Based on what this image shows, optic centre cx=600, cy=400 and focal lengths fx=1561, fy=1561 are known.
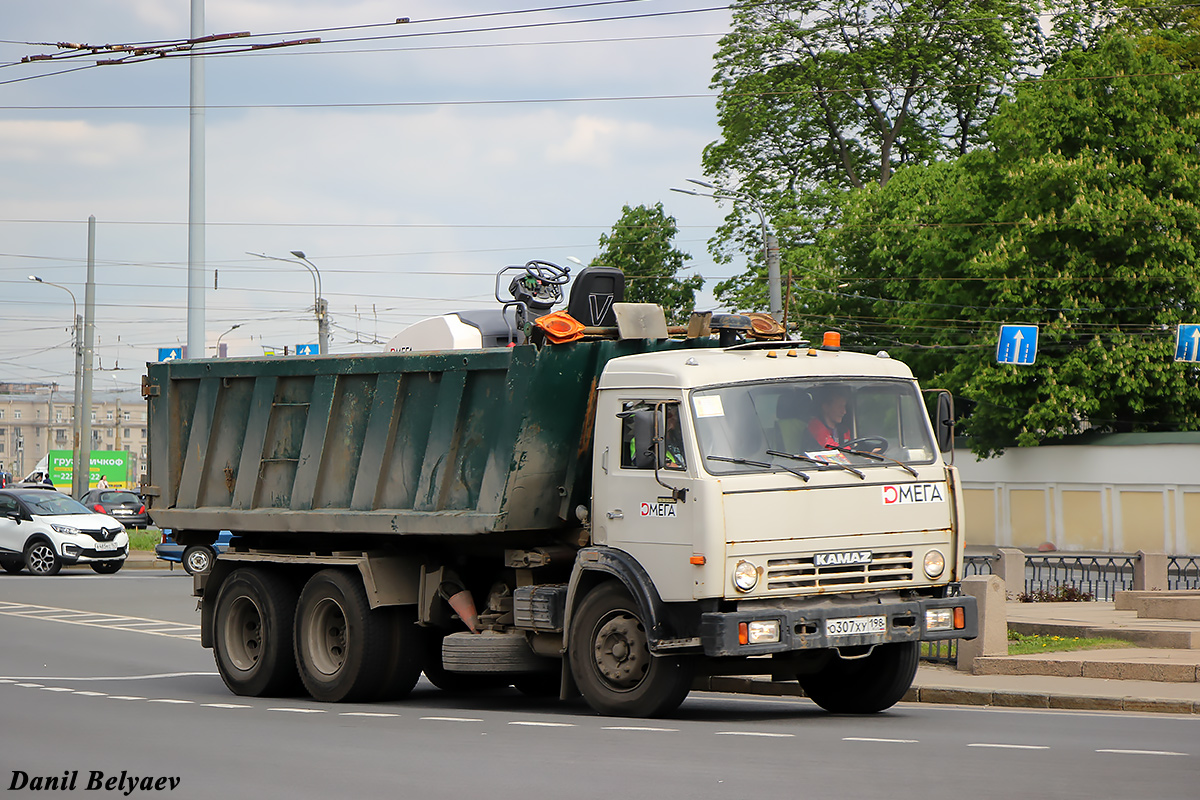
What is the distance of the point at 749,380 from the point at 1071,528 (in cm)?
3264

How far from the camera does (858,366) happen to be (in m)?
11.1

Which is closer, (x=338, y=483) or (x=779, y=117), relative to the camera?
(x=338, y=483)

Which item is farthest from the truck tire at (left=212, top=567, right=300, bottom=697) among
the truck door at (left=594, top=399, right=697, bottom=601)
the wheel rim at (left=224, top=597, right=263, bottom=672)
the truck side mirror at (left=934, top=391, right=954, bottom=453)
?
the truck side mirror at (left=934, top=391, right=954, bottom=453)

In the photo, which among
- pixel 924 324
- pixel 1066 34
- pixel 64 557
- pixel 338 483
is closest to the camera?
pixel 338 483

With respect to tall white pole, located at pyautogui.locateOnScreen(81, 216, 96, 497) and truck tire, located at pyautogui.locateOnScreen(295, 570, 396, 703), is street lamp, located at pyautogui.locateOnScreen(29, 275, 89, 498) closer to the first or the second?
tall white pole, located at pyautogui.locateOnScreen(81, 216, 96, 497)

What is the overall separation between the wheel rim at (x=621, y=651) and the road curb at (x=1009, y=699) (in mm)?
3059

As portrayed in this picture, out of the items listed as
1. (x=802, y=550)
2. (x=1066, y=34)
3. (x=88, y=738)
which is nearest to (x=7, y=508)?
(x=88, y=738)

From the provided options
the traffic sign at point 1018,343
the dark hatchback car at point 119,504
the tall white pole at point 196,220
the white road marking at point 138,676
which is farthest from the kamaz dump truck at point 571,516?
the dark hatchback car at point 119,504

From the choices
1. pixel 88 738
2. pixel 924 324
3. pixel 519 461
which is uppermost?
pixel 924 324

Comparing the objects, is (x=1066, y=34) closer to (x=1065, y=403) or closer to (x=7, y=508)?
(x=1065, y=403)

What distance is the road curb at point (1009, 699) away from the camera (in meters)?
11.9

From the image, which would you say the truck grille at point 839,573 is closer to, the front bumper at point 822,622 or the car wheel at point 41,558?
the front bumper at point 822,622

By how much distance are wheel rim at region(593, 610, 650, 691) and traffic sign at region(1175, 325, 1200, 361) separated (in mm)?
24599

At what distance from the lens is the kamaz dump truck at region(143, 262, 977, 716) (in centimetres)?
1041
